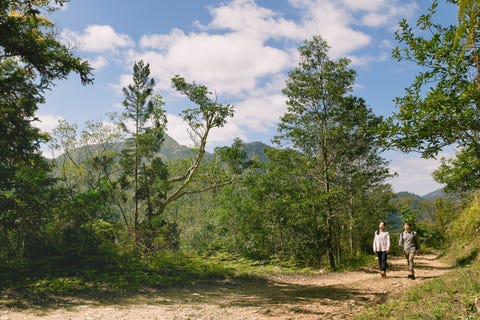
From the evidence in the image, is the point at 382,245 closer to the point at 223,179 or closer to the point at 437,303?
the point at 437,303

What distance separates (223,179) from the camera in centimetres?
2172

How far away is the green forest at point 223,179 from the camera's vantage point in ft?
26.9

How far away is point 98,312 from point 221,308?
341 centimetres

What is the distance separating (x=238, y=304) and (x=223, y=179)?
12.3m

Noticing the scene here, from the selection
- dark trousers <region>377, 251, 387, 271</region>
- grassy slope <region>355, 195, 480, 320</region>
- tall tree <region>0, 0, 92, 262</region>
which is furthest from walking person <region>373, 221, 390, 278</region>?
tall tree <region>0, 0, 92, 262</region>

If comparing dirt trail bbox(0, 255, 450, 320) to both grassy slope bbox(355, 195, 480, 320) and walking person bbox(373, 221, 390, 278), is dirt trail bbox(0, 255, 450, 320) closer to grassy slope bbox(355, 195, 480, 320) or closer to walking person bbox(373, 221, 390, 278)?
walking person bbox(373, 221, 390, 278)

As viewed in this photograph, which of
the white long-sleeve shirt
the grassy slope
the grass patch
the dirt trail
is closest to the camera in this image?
the grassy slope

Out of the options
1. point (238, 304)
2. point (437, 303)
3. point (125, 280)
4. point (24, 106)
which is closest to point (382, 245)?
point (238, 304)

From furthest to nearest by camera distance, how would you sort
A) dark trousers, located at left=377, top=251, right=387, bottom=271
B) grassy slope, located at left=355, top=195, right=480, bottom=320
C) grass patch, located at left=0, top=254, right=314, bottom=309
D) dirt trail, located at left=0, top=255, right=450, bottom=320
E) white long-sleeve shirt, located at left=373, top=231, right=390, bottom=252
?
dark trousers, located at left=377, top=251, right=387, bottom=271
white long-sleeve shirt, located at left=373, top=231, right=390, bottom=252
grass patch, located at left=0, top=254, right=314, bottom=309
dirt trail, located at left=0, top=255, right=450, bottom=320
grassy slope, located at left=355, top=195, right=480, bottom=320

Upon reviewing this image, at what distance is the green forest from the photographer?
8.20 m

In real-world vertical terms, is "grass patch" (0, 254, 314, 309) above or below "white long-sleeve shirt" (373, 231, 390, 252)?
below

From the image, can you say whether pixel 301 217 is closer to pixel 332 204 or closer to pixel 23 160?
pixel 332 204

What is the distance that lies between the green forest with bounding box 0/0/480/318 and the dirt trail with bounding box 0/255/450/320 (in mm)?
2029

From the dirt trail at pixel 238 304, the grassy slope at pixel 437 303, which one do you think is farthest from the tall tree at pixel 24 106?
the grassy slope at pixel 437 303
